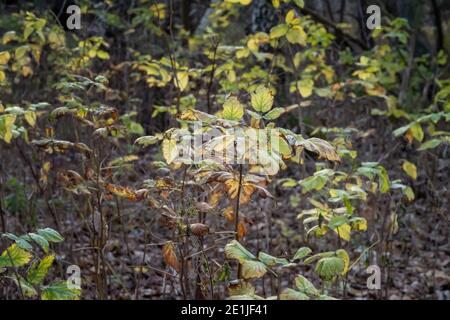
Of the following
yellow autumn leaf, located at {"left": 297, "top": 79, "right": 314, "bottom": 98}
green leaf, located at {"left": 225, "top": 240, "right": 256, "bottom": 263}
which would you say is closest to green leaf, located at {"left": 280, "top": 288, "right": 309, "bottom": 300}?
green leaf, located at {"left": 225, "top": 240, "right": 256, "bottom": 263}

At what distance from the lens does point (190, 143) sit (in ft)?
7.14

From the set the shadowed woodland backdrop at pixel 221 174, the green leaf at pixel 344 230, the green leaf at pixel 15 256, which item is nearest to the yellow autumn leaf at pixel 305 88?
the shadowed woodland backdrop at pixel 221 174

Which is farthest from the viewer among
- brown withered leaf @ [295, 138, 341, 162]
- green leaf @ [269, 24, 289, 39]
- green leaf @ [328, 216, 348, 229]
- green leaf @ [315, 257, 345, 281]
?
green leaf @ [269, 24, 289, 39]

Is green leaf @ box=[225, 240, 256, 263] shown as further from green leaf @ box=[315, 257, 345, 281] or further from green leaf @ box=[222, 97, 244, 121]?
green leaf @ box=[222, 97, 244, 121]

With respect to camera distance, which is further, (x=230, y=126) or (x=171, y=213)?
(x=171, y=213)

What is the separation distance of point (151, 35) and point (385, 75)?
3.76 metres

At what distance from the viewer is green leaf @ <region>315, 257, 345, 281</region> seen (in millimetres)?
1918

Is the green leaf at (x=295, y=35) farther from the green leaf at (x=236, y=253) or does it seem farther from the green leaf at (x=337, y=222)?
the green leaf at (x=236, y=253)

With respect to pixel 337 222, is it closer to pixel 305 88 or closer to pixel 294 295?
pixel 294 295

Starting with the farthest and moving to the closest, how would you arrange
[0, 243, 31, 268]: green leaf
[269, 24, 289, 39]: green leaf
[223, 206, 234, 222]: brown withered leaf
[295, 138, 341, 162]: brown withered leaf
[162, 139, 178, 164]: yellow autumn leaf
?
[269, 24, 289, 39]: green leaf < [223, 206, 234, 222]: brown withered leaf < [162, 139, 178, 164]: yellow autumn leaf < [0, 243, 31, 268]: green leaf < [295, 138, 341, 162]: brown withered leaf

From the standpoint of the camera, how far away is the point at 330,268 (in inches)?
76.1
